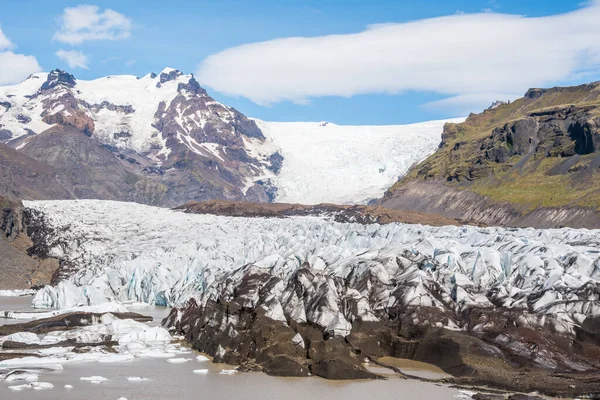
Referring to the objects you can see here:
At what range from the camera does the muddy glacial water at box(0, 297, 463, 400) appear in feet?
84.0

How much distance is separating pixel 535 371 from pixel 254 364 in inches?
419

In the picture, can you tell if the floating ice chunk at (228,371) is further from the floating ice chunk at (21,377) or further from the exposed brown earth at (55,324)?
the exposed brown earth at (55,324)

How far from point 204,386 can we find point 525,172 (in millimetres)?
135468

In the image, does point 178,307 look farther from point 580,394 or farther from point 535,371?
point 580,394

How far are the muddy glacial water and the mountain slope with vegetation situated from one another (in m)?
91.6

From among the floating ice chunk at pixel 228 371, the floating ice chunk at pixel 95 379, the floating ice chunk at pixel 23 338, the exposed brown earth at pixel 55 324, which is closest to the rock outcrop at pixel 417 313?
the floating ice chunk at pixel 228 371

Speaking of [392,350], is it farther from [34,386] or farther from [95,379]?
[34,386]

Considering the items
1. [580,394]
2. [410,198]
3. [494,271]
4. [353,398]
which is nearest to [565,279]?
[494,271]

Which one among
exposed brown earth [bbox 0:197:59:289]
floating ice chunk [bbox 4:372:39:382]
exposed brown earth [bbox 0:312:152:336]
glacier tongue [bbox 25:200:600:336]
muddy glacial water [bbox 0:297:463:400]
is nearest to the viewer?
muddy glacial water [bbox 0:297:463:400]

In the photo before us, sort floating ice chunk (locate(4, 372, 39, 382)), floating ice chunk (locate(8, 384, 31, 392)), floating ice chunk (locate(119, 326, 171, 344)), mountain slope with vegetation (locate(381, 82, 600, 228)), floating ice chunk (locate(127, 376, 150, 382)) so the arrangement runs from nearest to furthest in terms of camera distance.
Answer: floating ice chunk (locate(8, 384, 31, 392)) < floating ice chunk (locate(4, 372, 39, 382)) < floating ice chunk (locate(127, 376, 150, 382)) < floating ice chunk (locate(119, 326, 171, 344)) < mountain slope with vegetation (locate(381, 82, 600, 228))

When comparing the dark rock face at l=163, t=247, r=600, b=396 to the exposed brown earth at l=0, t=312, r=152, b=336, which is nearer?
the dark rock face at l=163, t=247, r=600, b=396

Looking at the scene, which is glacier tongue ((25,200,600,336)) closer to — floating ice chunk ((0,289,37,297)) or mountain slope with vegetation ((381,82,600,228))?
floating ice chunk ((0,289,37,297))

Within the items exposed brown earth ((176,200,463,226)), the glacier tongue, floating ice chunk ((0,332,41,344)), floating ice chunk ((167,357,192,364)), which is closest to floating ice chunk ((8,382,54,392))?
floating ice chunk ((167,357,192,364))

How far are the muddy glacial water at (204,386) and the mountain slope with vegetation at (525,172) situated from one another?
9164cm
